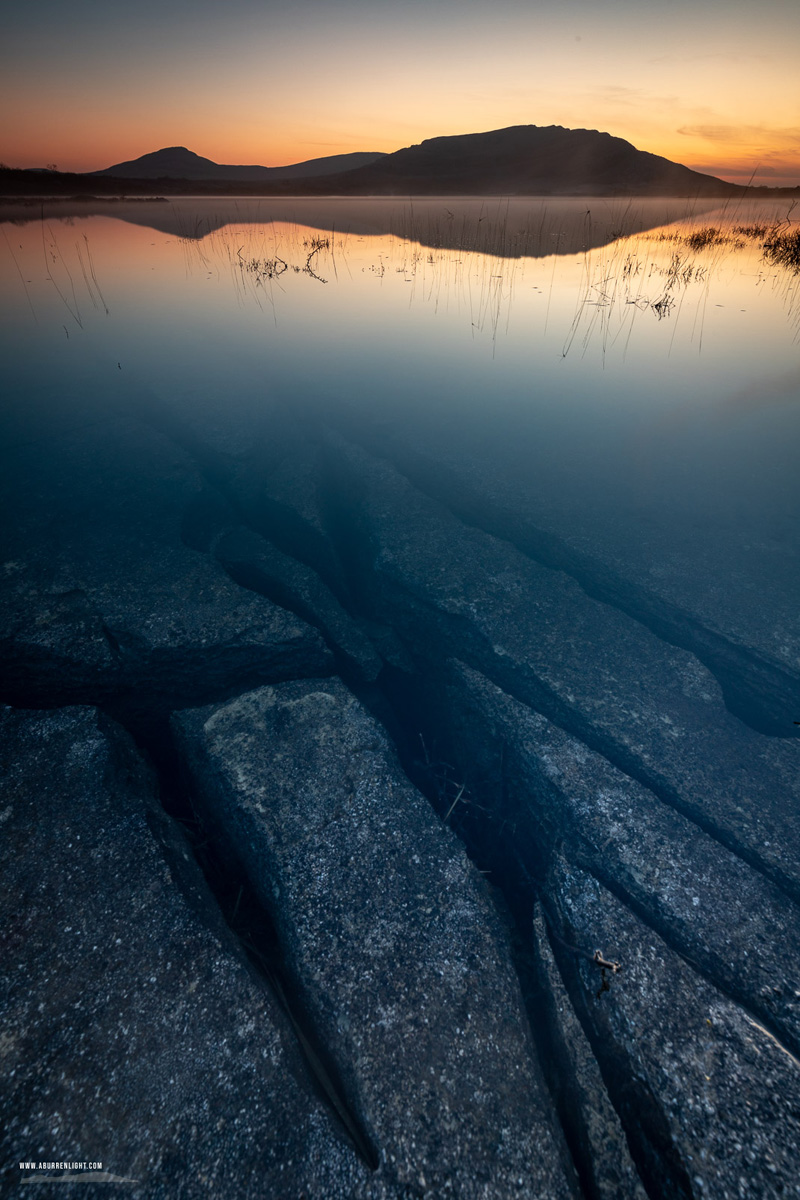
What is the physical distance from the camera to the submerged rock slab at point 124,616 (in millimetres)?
2141

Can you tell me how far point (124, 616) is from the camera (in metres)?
2.29

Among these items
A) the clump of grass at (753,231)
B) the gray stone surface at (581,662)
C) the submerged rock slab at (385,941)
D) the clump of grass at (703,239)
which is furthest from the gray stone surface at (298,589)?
the clump of grass at (753,231)

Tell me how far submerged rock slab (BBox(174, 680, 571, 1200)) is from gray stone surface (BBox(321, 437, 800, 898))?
0.66 m

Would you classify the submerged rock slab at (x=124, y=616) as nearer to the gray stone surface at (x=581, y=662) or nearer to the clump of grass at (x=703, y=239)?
the gray stone surface at (x=581, y=662)

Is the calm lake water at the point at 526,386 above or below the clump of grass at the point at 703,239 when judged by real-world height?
below

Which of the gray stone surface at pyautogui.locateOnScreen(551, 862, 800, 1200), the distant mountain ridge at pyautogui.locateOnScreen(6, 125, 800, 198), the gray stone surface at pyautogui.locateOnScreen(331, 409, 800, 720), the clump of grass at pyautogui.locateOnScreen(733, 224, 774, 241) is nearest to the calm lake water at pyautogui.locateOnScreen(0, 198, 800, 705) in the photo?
the gray stone surface at pyautogui.locateOnScreen(331, 409, 800, 720)

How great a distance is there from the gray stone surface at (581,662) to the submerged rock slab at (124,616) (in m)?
0.61

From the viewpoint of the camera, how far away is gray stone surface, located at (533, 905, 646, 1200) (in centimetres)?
109

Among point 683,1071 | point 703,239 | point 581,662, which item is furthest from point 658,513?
point 703,239

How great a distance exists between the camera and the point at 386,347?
215 inches

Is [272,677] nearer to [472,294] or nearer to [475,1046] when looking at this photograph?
[475,1046]

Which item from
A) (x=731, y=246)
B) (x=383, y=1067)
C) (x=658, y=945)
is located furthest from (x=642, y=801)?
(x=731, y=246)

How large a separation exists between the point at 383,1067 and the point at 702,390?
5.05 metres

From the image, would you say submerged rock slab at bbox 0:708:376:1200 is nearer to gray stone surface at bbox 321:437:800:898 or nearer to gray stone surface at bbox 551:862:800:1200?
gray stone surface at bbox 551:862:800:1200
